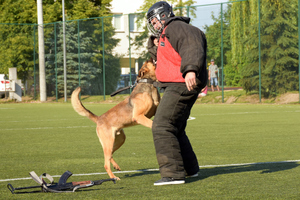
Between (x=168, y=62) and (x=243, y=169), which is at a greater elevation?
(x=168, y=62)

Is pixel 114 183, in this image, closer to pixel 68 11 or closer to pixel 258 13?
pixel 258 13

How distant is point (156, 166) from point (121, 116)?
3.61 ft

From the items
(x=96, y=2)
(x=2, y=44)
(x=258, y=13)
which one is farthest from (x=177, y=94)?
(x=96, y=2)

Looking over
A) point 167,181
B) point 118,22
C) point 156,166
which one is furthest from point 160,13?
point 118,22

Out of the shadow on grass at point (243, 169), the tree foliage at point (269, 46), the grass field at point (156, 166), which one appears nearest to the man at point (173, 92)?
the grass field at point (156, 166)

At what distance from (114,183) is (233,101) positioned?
20.4m

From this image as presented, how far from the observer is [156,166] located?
6.71 m

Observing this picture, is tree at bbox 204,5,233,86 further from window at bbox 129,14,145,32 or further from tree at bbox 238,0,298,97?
window at bbox 129,14,145,32

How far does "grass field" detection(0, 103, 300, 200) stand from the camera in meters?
4.81

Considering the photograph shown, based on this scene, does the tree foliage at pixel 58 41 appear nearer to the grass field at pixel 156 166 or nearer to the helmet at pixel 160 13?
the grass field at pixel 156 166

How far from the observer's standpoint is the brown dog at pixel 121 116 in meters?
5.96

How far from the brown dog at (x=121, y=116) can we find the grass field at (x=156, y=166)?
390 mm

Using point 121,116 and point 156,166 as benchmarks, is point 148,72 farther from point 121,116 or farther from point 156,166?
point 156,166

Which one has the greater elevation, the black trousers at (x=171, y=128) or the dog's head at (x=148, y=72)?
the dog's head at (x=148, y=72)
